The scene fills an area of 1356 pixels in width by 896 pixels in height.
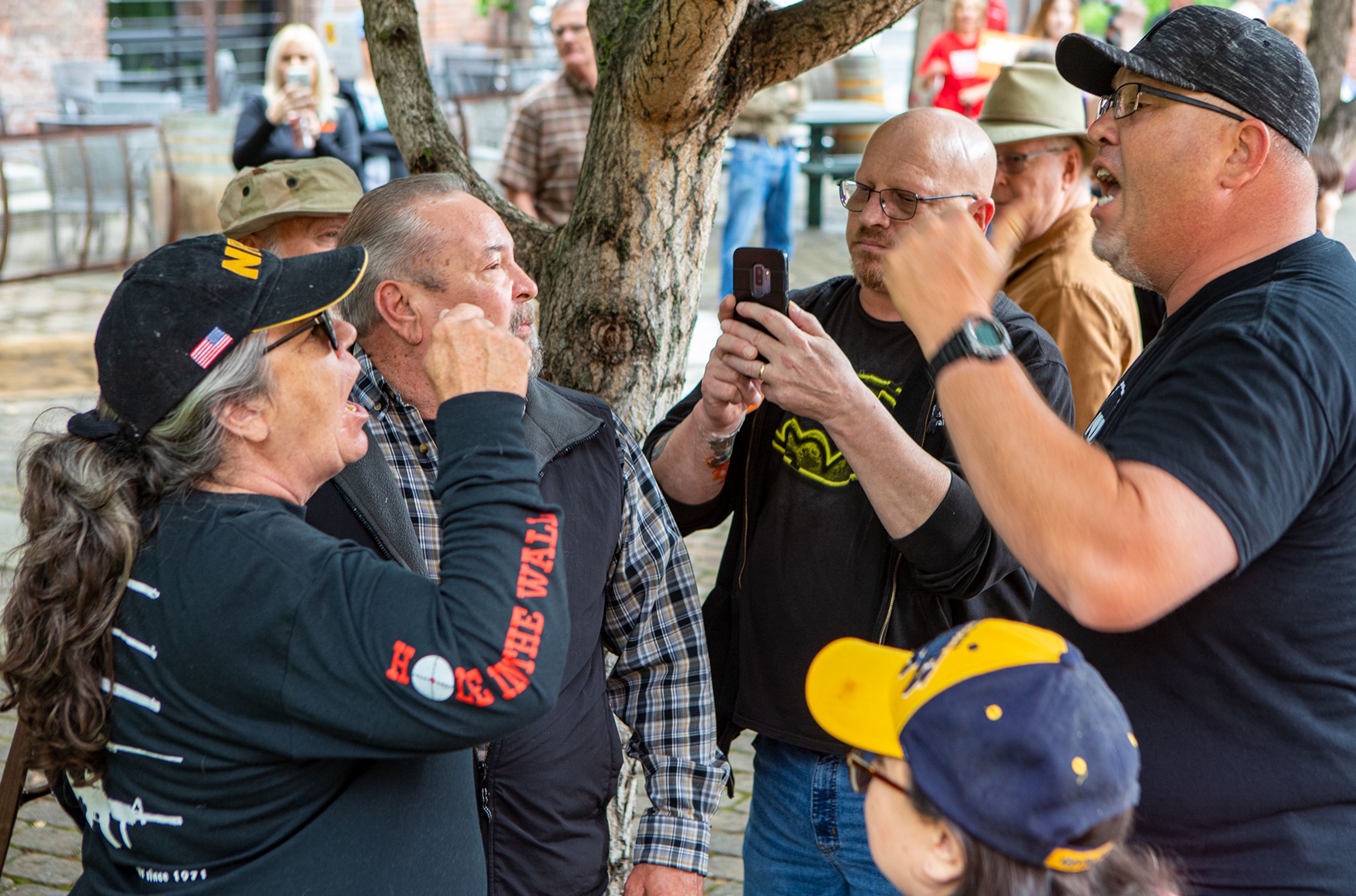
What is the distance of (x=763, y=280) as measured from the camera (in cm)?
231

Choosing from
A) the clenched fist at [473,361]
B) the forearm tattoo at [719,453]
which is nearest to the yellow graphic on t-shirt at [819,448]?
the forearm tattoo at [719,453]

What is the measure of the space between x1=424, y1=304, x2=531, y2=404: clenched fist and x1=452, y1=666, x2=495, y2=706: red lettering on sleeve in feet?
1.26

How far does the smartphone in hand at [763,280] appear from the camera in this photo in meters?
2.31

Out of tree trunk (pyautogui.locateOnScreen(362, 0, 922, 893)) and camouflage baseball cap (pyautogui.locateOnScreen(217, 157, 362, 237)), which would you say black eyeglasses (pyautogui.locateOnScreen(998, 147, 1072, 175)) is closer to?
tree trunk (pyautogui.locateOnScreen(362, 0, 922, 893))

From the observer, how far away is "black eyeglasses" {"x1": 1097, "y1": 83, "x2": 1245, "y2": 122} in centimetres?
182

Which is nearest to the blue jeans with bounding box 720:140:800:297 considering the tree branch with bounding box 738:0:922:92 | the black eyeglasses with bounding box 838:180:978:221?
the tree branch with bounding box 738:0:922:92

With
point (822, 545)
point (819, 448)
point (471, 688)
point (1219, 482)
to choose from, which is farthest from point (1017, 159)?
point (471, 688)

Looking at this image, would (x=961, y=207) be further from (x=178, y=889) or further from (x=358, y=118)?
(x=358, y=118)

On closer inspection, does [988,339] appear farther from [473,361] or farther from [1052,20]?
[1052,20]

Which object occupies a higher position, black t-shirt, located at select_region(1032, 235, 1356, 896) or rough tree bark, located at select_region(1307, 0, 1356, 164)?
rough tree bark, located at select_region(1307, 0, 1356, 164)

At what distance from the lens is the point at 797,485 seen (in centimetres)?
247

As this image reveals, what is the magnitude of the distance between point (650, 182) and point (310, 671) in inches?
61.7

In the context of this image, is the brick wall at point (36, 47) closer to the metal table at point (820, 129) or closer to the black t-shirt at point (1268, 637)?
the metal table at point (820, 129)

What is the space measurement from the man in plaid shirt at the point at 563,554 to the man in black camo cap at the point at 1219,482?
2.44 feet
